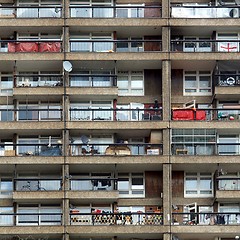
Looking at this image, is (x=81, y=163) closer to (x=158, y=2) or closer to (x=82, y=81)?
(x=82, y=81)

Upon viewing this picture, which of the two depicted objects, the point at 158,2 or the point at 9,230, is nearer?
the point at 9,230

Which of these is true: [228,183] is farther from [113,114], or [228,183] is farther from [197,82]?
[113,114]

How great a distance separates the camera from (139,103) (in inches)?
3164

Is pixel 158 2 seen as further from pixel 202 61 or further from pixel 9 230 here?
pixel 9 230

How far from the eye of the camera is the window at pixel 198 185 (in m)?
79.1

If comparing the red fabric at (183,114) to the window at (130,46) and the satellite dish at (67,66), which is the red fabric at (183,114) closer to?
the window at (130,46)

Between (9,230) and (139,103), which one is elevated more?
(139,103)

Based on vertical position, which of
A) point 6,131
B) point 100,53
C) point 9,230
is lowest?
point 9,230

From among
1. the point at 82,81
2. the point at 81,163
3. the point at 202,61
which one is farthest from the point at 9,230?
the point at 202,61

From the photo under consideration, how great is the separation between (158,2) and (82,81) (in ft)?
24.3

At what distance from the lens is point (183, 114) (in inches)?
3108

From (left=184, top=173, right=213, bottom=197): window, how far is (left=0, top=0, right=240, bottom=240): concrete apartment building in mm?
65

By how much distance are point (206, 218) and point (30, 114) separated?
13.4m

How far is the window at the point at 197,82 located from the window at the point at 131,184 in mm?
6553
